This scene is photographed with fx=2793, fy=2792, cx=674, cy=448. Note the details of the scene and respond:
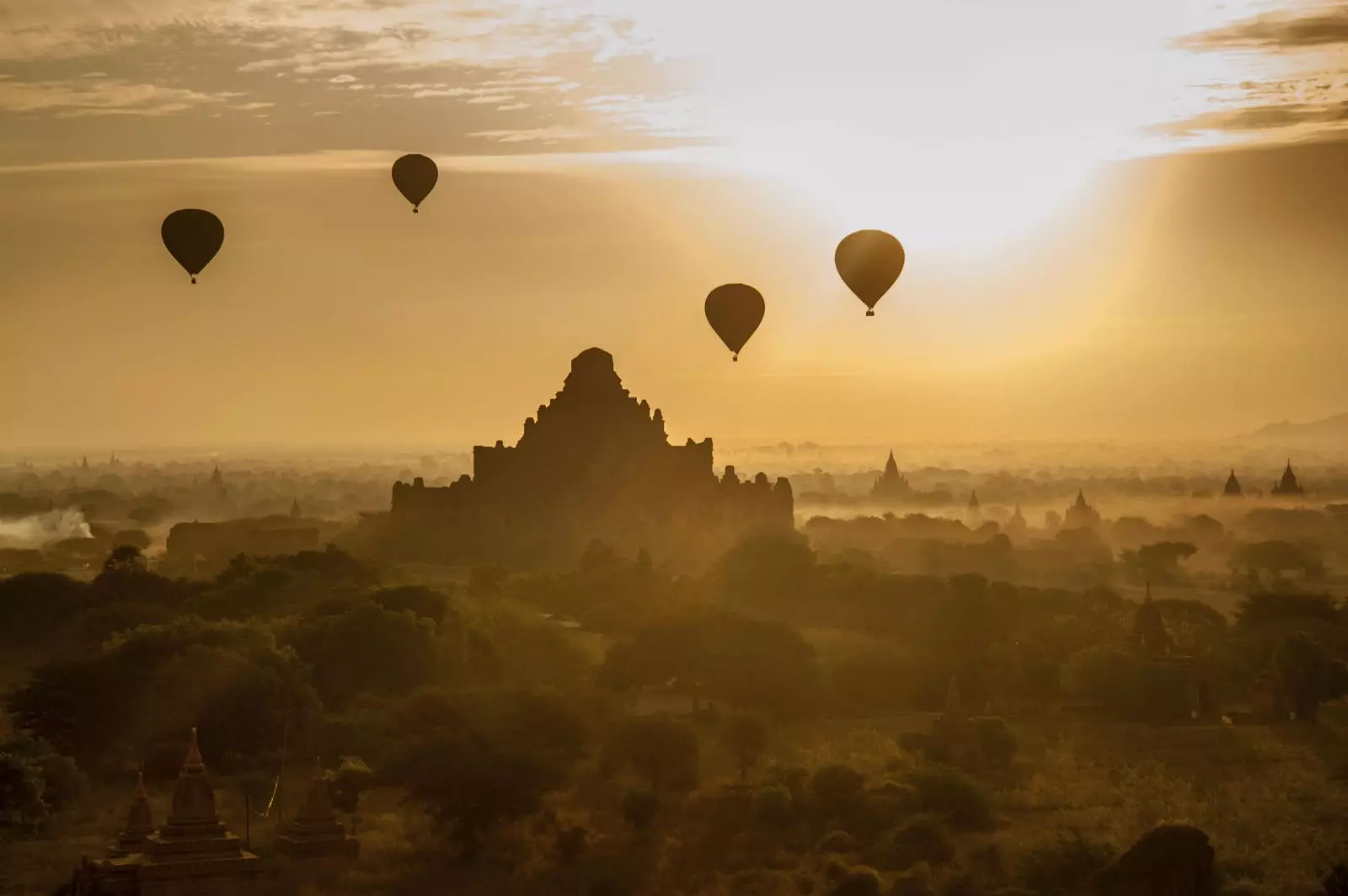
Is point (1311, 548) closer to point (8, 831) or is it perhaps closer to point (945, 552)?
point (945, 552)

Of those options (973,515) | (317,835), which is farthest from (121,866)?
(973,515)

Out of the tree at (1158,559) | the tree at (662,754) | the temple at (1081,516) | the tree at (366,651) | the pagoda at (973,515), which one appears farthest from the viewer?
the pagoda at (973,515)

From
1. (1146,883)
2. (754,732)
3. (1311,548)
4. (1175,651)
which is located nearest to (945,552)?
(1311,548)

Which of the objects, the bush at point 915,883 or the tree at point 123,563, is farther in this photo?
A: the tree at point 123,563

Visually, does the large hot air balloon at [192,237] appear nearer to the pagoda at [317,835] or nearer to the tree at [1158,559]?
the pagoda at [317,835]

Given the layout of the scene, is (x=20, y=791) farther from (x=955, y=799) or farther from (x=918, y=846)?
(x=955, y=799)

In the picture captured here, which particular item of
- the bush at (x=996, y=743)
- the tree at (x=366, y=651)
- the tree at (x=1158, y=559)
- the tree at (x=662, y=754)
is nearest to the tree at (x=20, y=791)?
the tree at (x=662, y=754)
